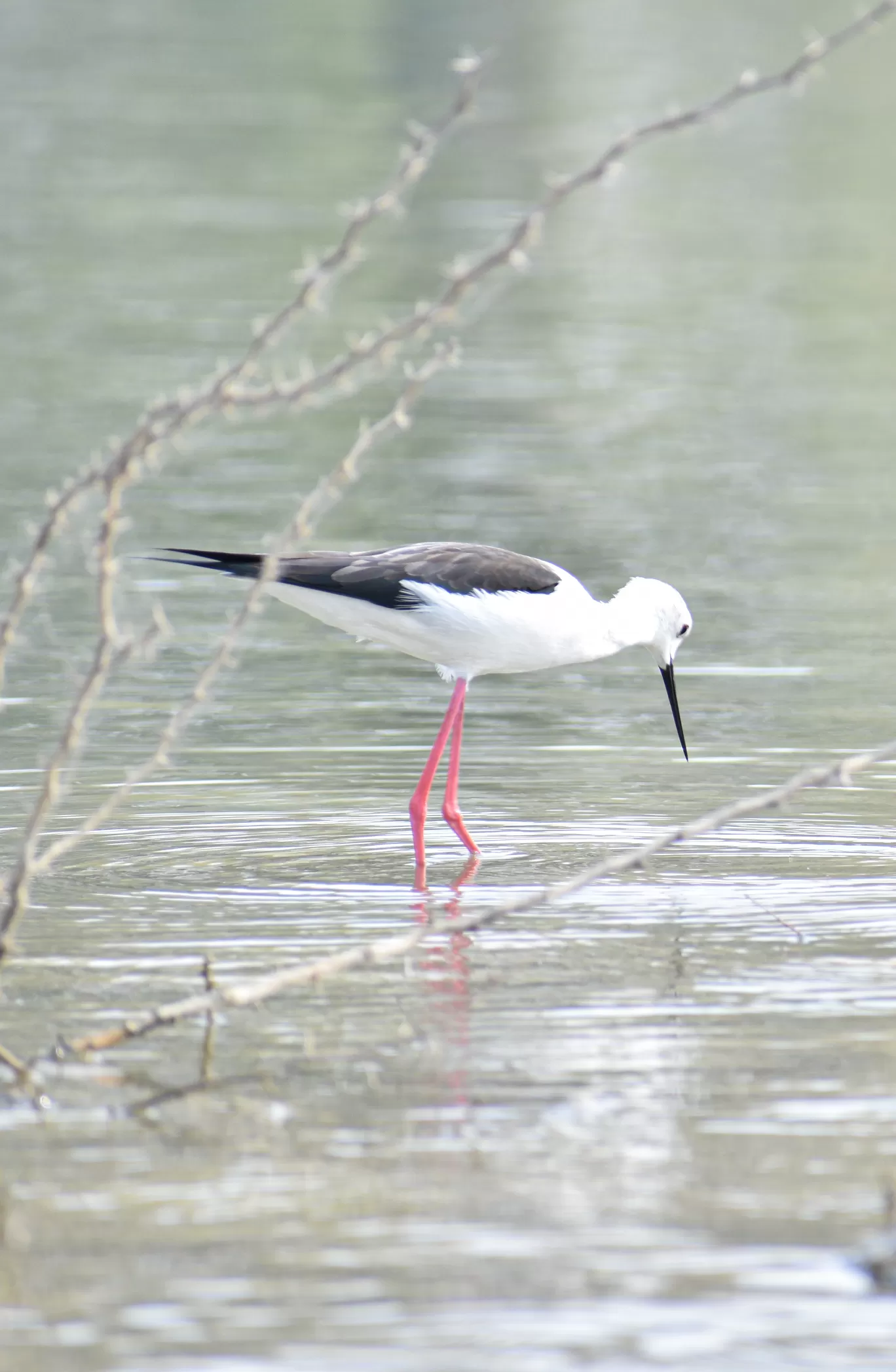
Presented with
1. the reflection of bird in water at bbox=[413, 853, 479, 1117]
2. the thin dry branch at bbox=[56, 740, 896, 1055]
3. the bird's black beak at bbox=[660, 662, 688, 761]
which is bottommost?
the reflection of bird in water at bbox=[413, 853, 479, 1117]

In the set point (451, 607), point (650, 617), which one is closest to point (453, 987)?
point (451, 607)

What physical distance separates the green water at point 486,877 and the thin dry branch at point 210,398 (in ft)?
4.50

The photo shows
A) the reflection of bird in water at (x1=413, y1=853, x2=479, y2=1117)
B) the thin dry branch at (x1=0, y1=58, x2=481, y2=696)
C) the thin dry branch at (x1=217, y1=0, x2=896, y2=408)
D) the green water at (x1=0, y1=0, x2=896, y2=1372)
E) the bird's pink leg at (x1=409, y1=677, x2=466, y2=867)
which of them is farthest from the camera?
the bird's pink leg at (x1=409, y1=677, x2=466, y2=867)

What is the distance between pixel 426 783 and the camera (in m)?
9.36

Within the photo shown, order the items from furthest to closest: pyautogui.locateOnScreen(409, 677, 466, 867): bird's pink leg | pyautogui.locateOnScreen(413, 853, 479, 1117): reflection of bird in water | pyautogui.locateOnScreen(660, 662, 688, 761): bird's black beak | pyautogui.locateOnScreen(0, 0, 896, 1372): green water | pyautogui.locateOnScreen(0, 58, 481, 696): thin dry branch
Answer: pyautogui.locateOnScreen(660, 662, 688, 761): bird's black beak → pyautogui.locateOnScreen(409, 677, 466, 867): bird's pink leg → pyautogui.locateOnScreen(413, 853, 479, 1117): reflection of bird in water → pyautogui.locateOnScreen(0, 58, 481, 696): thin dry branch → pyautogui.locateOnScreen(0, 0, 896, 1372): green water

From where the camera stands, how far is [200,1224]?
5.29 m

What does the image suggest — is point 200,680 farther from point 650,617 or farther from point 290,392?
point 650,617

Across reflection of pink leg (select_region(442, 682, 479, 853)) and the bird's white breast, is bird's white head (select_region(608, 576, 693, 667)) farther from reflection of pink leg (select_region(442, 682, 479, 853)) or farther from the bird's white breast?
reflection of pink leg (select_region(442, 682, 479, 853))

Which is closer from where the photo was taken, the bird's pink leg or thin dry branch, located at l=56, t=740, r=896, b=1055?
thin dry branch, located at l=56, t=740, r=896, b=1055

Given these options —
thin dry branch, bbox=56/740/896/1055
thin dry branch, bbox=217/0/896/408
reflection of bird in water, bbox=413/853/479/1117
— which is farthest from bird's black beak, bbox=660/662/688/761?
thin dry branch, bbox=217/0/896/408

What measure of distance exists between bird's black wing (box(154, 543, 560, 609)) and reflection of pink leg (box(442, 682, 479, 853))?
0.57 meters

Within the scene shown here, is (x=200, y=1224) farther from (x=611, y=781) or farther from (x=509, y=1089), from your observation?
(x=611, y=781)

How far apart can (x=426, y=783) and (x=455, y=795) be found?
12 centimetres

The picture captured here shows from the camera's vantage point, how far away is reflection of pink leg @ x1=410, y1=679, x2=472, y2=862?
29.5 feet
